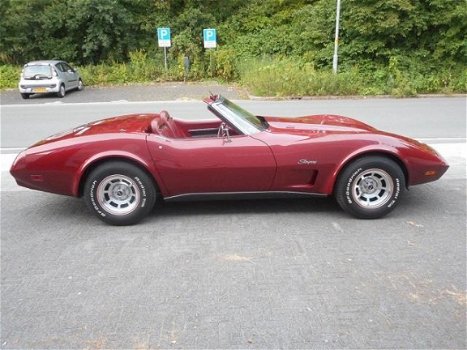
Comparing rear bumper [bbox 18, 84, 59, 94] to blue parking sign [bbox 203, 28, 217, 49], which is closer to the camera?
rear bumper [bbox 18, 84, 59, 94]

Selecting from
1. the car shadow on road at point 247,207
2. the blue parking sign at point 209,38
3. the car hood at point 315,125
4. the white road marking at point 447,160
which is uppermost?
the blue parking sign at point 209,38

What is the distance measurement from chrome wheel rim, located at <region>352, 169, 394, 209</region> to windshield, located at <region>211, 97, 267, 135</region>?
109cm

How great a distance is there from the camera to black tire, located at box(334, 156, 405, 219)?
4547mm

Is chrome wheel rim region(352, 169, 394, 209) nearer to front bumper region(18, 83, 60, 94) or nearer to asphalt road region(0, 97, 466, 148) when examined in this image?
asphalt road region(0, 97, 466, 148)

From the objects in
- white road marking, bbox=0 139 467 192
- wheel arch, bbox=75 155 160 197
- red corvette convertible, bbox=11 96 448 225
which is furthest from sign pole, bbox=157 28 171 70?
wheel arch, bbox=75 155 160 197

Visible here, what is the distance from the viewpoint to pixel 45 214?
506 centimetres

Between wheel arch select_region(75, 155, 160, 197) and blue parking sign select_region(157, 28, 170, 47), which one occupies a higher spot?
blue parking sign select_region(157, 28, 170, 47)

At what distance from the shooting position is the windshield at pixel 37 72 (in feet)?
60.1

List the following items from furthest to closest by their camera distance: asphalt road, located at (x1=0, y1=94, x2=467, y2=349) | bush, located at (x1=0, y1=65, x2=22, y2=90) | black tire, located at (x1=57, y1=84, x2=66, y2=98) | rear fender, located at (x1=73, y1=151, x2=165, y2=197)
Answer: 1. bush, located at (x1=0, y1=65, x2=22, y2=90)
2. black tire, located at (x1=57, y1=84, x2=66, y2=98)
3. rear fender, located at (x1=73, y1=151, x2=165, y2=197)
4. asphalt road, located at (x1=0, y1=94, x2=467, y2=349)

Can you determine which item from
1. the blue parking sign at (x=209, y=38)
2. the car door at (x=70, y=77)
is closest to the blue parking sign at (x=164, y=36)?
the blue parking sign at (x=209, y=38)

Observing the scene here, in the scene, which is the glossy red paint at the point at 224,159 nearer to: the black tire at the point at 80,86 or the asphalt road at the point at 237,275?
the asphalt road at the point at 237,275

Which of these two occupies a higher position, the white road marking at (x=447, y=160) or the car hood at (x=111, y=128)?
the car hood at (x=111, y=128)

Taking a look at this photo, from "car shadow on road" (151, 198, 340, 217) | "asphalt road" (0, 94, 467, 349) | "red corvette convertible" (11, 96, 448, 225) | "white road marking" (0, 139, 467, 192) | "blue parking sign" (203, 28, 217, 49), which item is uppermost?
"blue parking sign" (203, 28, 217, 49)

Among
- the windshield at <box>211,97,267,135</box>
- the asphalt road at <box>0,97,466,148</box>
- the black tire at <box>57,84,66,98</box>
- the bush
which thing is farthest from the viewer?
the bush
